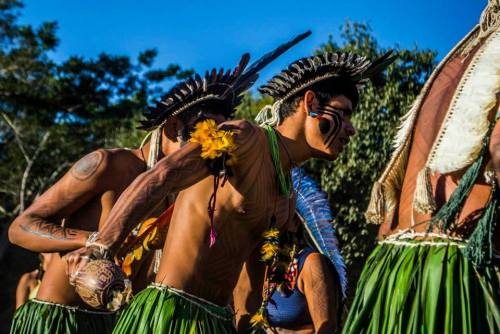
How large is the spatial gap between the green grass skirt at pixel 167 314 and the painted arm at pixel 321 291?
5.51 ft

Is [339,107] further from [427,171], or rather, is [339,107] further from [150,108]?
[150,108]

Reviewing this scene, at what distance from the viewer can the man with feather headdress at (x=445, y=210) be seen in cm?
286

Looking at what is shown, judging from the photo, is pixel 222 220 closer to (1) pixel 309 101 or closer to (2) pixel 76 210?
(1) pixel 309 101

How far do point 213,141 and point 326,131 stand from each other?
2.40ft

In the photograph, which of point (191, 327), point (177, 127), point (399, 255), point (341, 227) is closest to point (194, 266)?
point (191, 327)

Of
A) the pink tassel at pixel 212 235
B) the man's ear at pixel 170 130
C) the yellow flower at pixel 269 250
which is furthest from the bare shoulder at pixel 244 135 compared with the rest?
the man's ear at pixel 170 130

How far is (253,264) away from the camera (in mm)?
3551

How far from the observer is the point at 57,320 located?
412cm

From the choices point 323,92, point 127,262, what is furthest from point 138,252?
point 323,92

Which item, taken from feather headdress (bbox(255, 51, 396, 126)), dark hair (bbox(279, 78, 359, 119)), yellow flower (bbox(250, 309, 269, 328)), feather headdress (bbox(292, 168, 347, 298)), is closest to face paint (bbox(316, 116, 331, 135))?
dark hair (bbox(279, 78, 359, 119))

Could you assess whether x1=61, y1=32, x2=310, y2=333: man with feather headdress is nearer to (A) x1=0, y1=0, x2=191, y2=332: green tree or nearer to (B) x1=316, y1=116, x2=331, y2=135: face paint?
(B) x1=316, y1=116, x2=331, y2=135: face paint

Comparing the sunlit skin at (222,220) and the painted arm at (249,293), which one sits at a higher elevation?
the sunlit skin at (222,220)

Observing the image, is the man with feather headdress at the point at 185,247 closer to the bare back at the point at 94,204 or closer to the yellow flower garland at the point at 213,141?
the yellow flower garland at the point at 213,141

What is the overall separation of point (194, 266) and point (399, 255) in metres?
0.87
